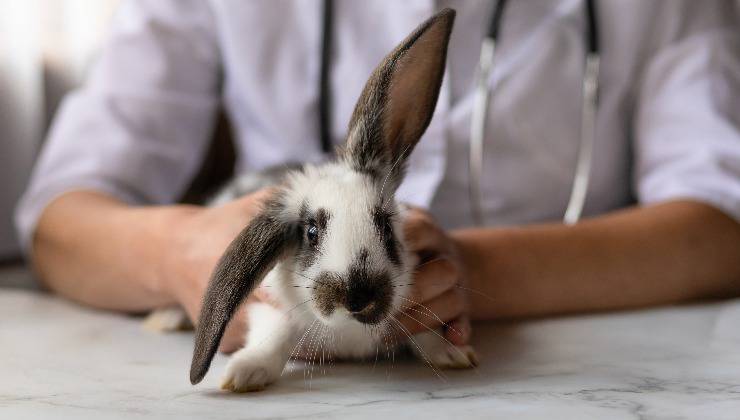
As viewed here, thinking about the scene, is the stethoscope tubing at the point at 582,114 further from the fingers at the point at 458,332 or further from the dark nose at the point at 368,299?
the dark nose at the point at 368,299

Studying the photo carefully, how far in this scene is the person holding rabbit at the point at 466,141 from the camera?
995 mm

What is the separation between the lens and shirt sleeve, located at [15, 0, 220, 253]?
3.94 feet

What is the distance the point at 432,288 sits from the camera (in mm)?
749

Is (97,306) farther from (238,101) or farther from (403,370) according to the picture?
(403,370)

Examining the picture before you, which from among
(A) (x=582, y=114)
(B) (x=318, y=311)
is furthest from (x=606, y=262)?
(B) (x=318, y=311)

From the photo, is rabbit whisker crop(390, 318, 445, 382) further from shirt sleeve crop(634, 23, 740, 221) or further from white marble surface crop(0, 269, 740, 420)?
shirt sleeve crop(634, 23, 740, 221)

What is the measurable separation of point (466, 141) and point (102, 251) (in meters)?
0.54

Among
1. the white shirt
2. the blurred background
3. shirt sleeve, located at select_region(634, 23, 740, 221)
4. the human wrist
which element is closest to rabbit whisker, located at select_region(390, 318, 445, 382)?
the human wrist

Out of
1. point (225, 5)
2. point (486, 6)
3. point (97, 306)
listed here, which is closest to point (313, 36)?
point (225, 5)

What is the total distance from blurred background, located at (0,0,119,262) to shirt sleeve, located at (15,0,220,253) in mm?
187

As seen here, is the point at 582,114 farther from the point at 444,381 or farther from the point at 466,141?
the point at 444,381

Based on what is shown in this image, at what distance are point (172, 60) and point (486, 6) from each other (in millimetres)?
504

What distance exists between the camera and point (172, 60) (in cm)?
126

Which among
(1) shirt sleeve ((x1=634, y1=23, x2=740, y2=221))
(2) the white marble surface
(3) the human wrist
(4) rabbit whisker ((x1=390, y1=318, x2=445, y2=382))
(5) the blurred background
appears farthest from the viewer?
(5) the blurred background
